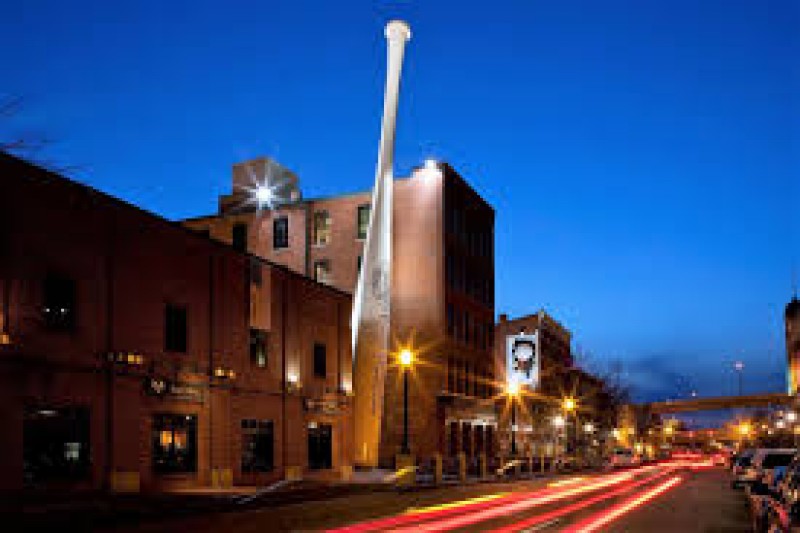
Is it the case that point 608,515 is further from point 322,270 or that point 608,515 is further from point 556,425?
point 556,425

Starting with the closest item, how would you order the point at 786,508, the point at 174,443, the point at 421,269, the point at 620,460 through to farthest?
the point at 786,508
the point at 174,443
the point at 421,269
the point at 620,460

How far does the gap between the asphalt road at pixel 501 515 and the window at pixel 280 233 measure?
110 feet

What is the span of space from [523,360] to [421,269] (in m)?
12.7

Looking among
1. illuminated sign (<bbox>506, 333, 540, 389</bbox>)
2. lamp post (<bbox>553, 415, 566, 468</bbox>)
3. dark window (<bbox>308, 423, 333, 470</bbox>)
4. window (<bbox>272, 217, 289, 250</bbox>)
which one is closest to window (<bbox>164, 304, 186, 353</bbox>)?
dark window (<bbox>308, 423, 333, 470</bbox>)

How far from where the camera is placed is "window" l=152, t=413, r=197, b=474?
29.3m

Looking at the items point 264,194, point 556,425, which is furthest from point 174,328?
point 556,425

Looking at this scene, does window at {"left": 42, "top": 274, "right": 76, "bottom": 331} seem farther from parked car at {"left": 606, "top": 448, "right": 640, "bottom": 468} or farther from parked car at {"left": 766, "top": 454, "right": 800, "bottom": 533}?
parked car at {"left": 606, "top": 448, "right": 640, "bottom": 468}

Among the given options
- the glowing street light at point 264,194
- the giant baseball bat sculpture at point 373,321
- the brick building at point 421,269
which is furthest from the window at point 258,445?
the glowing street light at point 264,194

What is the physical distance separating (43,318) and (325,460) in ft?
63.8

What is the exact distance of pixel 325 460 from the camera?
136ft

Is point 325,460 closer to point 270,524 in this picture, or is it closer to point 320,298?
point 320,298

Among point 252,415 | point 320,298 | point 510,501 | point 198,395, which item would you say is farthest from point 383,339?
point 510,501

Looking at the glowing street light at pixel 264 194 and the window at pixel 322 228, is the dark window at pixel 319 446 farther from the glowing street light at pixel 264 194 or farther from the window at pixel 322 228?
the glowing street light at pixel 264 194

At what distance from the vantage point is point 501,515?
854 inches
